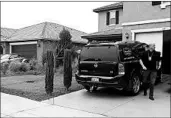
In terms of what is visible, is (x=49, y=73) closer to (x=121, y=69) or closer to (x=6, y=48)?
(x=121, y=69)

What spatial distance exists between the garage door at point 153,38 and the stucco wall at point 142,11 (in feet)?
2.67

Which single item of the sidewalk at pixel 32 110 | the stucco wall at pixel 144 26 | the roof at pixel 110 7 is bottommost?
the sidewalk at pixel 32 110

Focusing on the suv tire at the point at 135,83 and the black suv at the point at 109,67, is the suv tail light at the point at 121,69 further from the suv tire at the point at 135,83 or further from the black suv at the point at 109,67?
the suv tire at the point at 135,83

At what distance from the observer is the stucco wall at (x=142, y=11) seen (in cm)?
1038

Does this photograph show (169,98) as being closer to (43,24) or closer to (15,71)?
(15,71)

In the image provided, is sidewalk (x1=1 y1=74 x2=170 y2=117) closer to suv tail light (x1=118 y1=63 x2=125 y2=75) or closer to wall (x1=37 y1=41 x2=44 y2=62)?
suv tail light (x1=118 y1=63 x2=125 y2=75)

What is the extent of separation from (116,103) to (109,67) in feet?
4.05

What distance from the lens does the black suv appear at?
7199 millimetres

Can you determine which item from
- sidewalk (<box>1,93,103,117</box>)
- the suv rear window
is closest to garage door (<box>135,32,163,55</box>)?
the suv rear window

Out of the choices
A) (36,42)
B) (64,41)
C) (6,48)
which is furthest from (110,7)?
(6,48)

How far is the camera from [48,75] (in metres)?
8.06

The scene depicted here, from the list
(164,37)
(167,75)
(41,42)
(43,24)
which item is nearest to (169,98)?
(167,75)

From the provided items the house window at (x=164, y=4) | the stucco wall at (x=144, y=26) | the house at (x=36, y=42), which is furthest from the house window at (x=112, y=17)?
the house window at (x=164, y=4)

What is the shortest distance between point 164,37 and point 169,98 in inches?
143
